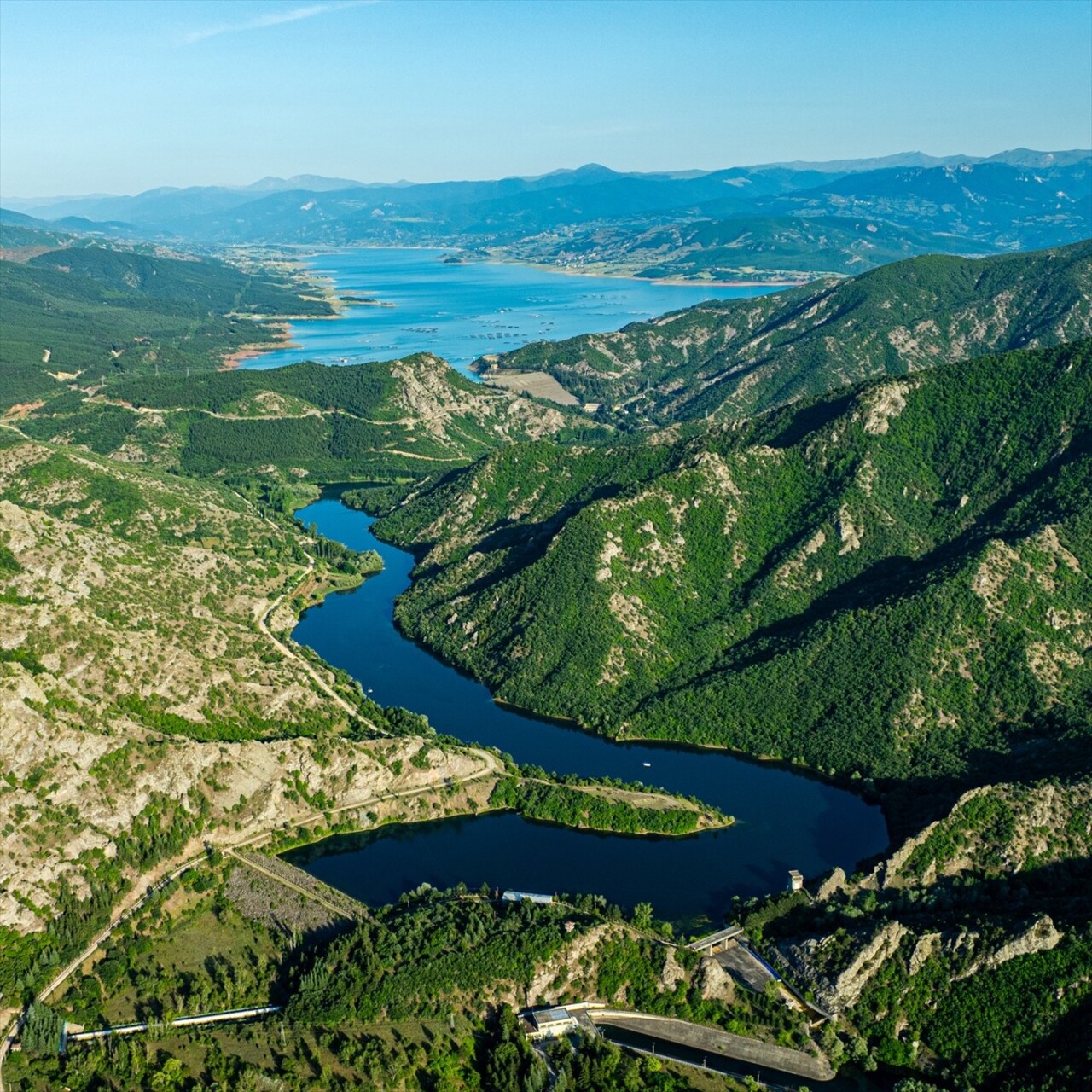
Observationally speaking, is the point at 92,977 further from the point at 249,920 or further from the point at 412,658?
the point at 412,658

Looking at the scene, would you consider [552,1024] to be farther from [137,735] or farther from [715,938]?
[137,735]

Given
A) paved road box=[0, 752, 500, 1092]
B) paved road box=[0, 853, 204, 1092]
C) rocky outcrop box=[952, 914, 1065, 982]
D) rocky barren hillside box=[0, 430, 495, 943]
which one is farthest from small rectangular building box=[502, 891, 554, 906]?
rocky outcrop box=[952, 914, 1065, 982]

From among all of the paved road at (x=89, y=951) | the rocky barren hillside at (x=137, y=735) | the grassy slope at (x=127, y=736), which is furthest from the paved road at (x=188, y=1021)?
the rocky barren hillside at (x=137, y=735)

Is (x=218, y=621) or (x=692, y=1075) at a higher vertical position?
(x=218, y=621)

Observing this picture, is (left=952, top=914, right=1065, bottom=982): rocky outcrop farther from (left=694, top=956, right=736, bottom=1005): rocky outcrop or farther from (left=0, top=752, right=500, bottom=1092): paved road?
(left=0, top=752, right=500, bottom=1092): paved road

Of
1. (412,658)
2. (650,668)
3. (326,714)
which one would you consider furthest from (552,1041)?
(412,658)

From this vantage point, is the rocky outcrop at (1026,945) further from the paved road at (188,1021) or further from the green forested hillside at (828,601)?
the paved road at (188,1021)
